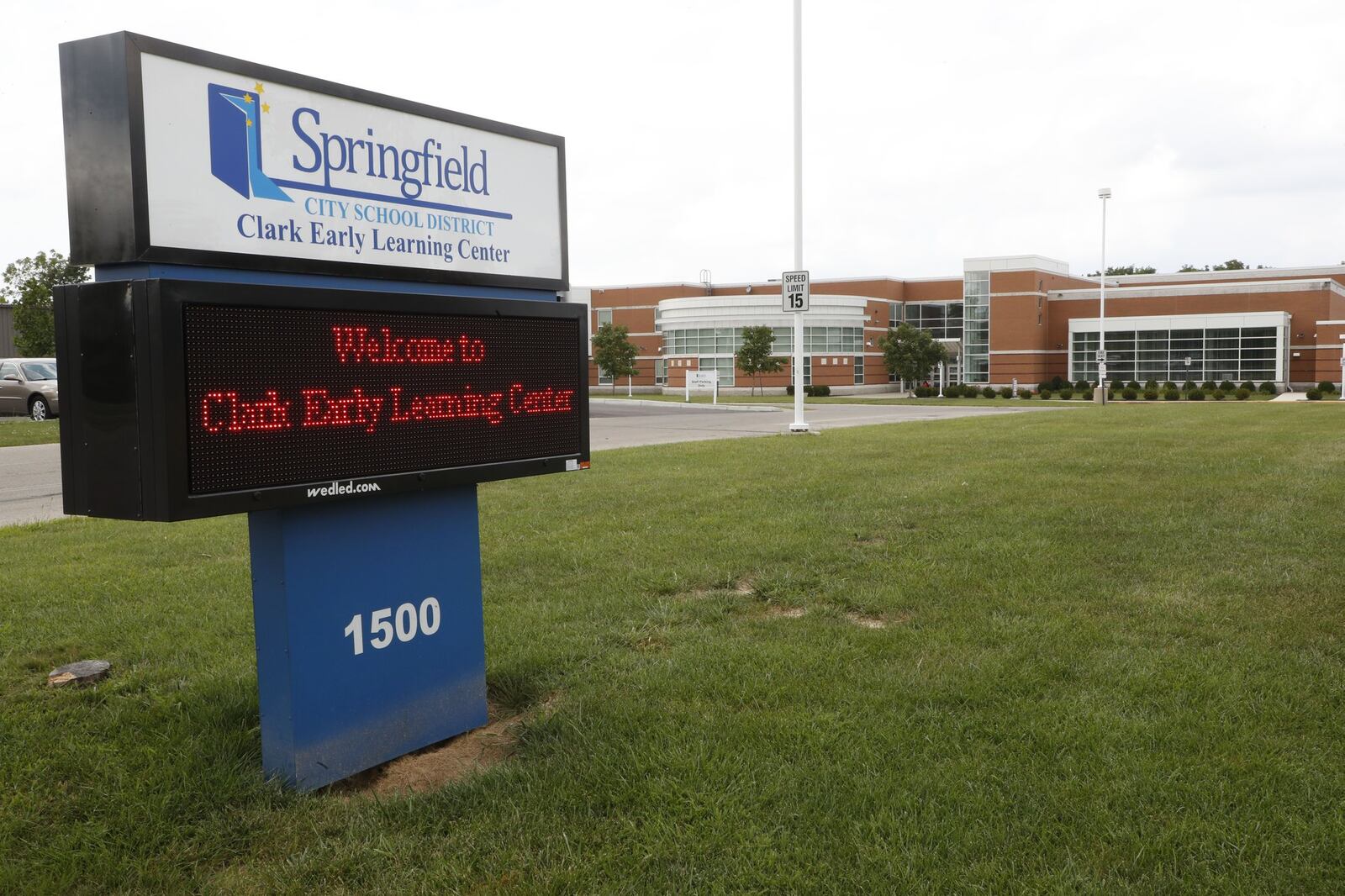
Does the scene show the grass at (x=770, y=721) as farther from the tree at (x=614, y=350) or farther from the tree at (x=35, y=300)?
the tree at (x=614, y=350)

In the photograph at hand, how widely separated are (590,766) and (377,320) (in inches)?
72.3

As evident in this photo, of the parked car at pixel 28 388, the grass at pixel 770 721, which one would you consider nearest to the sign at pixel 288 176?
the grass at pixel 770 721

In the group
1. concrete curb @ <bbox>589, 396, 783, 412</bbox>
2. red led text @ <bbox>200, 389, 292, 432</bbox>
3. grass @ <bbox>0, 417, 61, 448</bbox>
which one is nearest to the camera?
red led text @ <bbox>200, 389, 292, 432</bbox>

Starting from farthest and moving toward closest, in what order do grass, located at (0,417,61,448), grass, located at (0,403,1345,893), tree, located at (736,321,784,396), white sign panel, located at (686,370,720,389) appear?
tree, located at (736,321,784,396) → white sign panel, located at (686,370,720,389) → grass, located at (0,417,61,448) → grass, located at (0,403,1345,893)

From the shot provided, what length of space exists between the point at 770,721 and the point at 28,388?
26.9 m

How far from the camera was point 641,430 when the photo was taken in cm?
2520

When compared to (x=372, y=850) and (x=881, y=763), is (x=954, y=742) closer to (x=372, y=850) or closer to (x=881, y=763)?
(x=881, y=763)

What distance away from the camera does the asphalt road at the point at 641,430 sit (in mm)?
11914

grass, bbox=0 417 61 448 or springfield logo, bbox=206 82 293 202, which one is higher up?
springfield logo, bbox=206 82 293 202

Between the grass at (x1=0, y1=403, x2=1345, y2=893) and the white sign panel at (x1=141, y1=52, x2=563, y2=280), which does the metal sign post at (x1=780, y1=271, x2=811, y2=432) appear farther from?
the white sign panel at (x1=141, y1=52, x2=563, y2=280)

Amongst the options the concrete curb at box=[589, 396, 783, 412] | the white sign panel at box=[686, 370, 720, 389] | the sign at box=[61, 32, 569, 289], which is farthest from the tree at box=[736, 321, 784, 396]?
the sign at box=[61, 32, 569, 289]

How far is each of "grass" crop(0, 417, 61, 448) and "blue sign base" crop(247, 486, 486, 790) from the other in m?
16.0

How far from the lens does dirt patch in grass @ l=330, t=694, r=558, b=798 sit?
392 centimetres

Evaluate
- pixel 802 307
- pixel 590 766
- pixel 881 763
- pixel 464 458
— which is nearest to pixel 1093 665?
pixel 881 763
